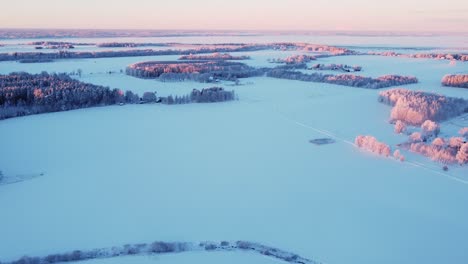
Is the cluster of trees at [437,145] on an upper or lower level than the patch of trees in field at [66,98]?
lower

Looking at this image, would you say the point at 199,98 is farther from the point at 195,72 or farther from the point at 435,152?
the point at 435,152

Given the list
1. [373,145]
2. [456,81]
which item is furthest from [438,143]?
[456,81]

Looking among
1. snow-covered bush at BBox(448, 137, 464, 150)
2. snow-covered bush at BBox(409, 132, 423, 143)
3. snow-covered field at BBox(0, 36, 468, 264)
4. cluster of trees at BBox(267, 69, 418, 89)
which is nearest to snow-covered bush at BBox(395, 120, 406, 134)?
snow-covered field at BBox(0, 36, 468, 264)

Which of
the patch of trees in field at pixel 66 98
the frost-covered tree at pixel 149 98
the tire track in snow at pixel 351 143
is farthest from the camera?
the frost-covered tree at pixel 149 98

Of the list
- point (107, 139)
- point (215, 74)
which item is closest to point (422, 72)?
point (215, 74)

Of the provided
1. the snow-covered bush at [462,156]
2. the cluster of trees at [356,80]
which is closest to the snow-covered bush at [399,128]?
the snow-covered bush at [462,156]

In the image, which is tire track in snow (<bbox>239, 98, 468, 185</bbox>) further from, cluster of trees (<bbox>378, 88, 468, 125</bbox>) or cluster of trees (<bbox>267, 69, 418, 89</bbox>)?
cluster of trees (<bbox>267, 69, 418, 89</bbox>)

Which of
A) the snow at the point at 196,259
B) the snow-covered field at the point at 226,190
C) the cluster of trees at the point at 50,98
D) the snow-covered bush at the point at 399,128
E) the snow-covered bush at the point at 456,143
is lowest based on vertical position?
the snow at the point at 196,259

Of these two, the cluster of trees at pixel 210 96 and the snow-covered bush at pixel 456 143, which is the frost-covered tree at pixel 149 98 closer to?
the cluster of trees at pixel 210 96

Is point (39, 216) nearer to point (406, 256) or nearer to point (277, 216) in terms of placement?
point (277, 216)
